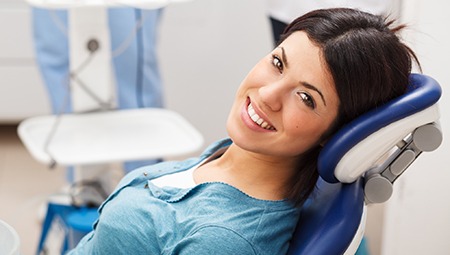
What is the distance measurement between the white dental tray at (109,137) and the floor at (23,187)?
705 millimetres

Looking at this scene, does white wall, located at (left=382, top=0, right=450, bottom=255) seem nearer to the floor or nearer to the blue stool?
the blue stool

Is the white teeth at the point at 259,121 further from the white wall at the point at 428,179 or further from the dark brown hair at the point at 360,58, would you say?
the white wall at the point at 428,179

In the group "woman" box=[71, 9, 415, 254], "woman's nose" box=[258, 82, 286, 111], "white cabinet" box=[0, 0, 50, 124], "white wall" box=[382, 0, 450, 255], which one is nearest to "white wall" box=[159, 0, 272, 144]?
"white cabinet" box=[0, 0, 50, 124]

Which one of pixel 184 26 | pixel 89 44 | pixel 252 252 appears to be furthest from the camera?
pixel 184 26

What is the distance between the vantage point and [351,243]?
1.22 meters

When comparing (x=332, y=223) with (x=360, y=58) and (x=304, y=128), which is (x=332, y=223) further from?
(x=360, y=58)

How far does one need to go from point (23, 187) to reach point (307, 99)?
2105 millimetres

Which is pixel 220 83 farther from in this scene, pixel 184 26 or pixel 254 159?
pixel 254 159

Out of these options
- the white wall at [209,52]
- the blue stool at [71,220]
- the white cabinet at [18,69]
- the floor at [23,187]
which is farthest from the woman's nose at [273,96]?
the white cabinet at [18,69]

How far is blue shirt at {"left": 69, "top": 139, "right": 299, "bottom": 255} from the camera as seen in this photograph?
1200 millimetres

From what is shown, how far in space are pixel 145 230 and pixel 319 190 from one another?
1.10ft

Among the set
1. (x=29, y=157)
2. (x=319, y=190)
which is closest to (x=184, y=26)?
(x=29, y=157)

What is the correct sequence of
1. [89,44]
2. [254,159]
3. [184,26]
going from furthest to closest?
[184,26]
[89,44]
[254,159]

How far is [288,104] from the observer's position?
1.23 meters
